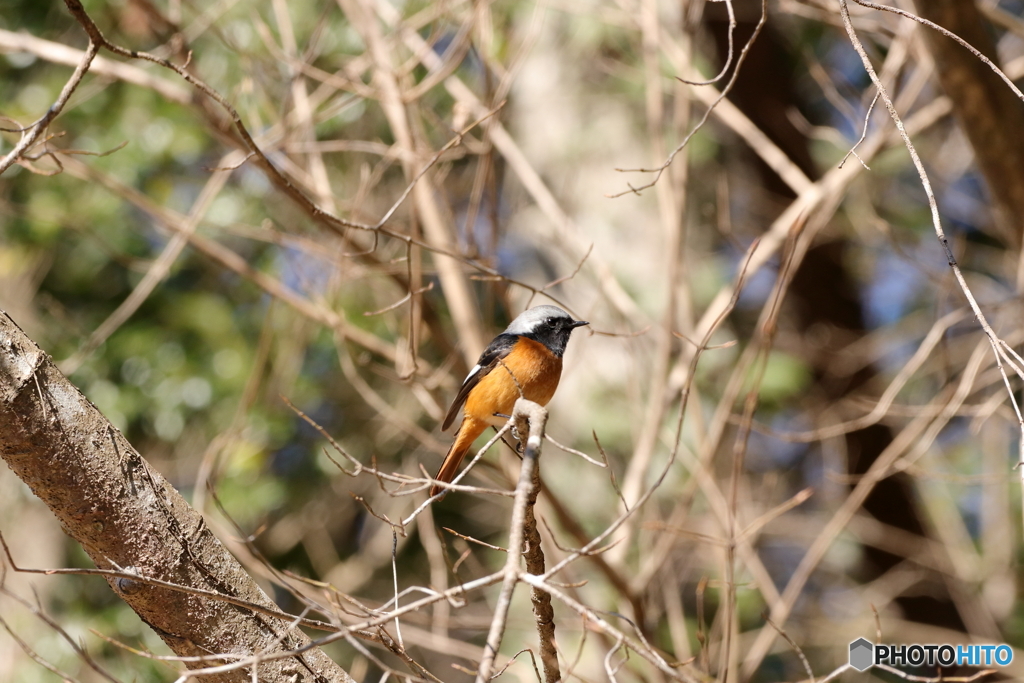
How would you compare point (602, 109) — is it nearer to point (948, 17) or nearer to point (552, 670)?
point (948, 17)

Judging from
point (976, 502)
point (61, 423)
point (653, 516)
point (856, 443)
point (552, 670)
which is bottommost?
point (552, 670)

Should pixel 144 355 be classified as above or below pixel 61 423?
above

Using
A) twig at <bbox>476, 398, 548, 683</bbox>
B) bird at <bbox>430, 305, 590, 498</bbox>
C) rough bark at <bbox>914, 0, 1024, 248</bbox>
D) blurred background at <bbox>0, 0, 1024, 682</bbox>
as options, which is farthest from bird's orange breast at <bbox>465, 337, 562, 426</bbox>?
rough bark at <bbox>914, 0, 1024, 248</bbox>

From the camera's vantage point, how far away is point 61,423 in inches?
77.5

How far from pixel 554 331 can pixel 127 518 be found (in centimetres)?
227

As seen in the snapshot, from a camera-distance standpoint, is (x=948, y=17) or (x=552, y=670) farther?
(x=948, y=17)

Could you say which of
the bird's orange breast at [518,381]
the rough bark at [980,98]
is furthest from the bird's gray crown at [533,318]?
the rough bark at [980,98]

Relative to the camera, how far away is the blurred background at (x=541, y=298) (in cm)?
444

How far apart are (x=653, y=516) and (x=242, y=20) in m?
4.50

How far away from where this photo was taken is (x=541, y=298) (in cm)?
682

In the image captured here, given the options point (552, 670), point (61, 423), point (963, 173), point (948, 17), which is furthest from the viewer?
point (963, 173)

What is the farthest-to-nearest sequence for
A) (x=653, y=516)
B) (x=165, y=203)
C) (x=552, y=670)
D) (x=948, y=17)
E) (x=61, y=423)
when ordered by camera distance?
1. (x=165, y=203)
2. (x=653, y=516)
3. (x=948, y=17)
4. (x=552, y=670)
5. (x=61, y=423)

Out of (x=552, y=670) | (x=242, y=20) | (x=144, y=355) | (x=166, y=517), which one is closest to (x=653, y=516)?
(x=552, y=670)

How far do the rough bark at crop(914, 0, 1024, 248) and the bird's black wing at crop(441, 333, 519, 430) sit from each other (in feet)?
6.79
